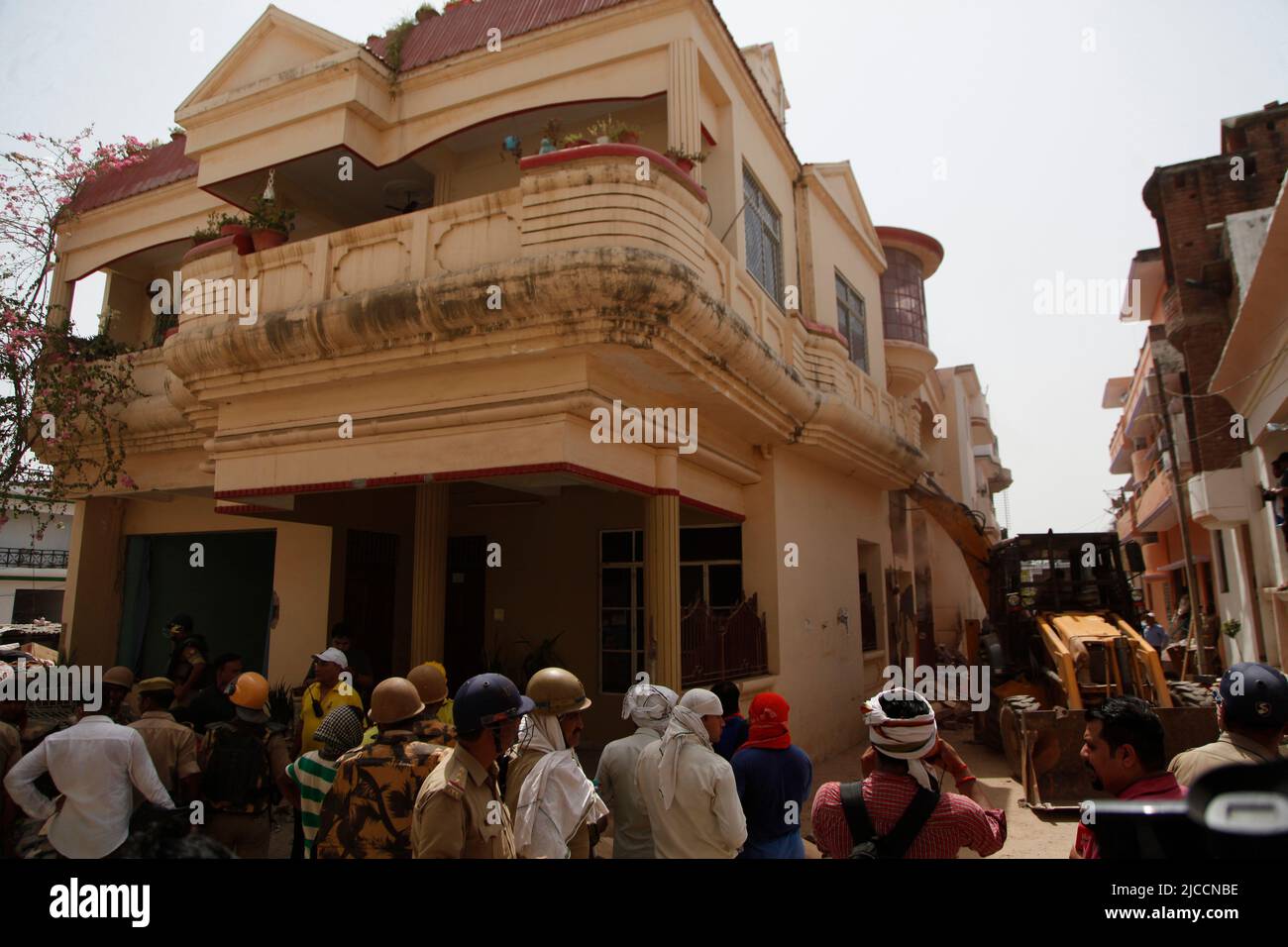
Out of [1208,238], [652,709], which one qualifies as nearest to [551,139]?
[652,709]

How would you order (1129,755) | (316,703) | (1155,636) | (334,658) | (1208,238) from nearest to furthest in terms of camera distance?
1. (1129,755)
2. (316,703)
3. (334,658)
4. (1208,238)
5. (1155,636)

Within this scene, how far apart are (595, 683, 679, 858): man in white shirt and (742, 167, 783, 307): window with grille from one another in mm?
6737

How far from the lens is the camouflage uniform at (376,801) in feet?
9.55

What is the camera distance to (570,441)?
6.59 meters

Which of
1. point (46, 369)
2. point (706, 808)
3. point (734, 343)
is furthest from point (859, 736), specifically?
point (46, 369)

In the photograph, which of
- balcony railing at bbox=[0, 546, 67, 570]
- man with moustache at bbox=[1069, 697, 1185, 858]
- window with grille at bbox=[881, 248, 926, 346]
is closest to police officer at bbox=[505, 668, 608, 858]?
man with moustache at bbox=[1069, 697, 1185, 858]

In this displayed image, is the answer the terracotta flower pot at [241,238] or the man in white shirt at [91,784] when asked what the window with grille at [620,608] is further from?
the man in white shirt at [91,784]

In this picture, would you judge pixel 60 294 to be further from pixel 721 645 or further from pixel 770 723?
pixel 770 723

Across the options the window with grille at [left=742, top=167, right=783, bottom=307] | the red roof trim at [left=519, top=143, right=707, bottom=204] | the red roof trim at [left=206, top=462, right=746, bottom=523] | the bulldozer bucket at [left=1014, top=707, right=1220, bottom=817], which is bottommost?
the bulldozer bucket at [left=1014, top=707, right=1220, bottom=817]

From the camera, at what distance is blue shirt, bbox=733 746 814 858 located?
375 centimetres

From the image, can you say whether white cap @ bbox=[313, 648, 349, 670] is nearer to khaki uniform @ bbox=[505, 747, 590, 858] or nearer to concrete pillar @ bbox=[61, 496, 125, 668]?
khaki uniform @ bbox=[505, 747, 590, 858]

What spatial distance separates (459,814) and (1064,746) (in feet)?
25.1

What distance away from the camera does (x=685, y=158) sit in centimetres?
743

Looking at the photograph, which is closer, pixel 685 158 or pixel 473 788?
pixel 473 788
